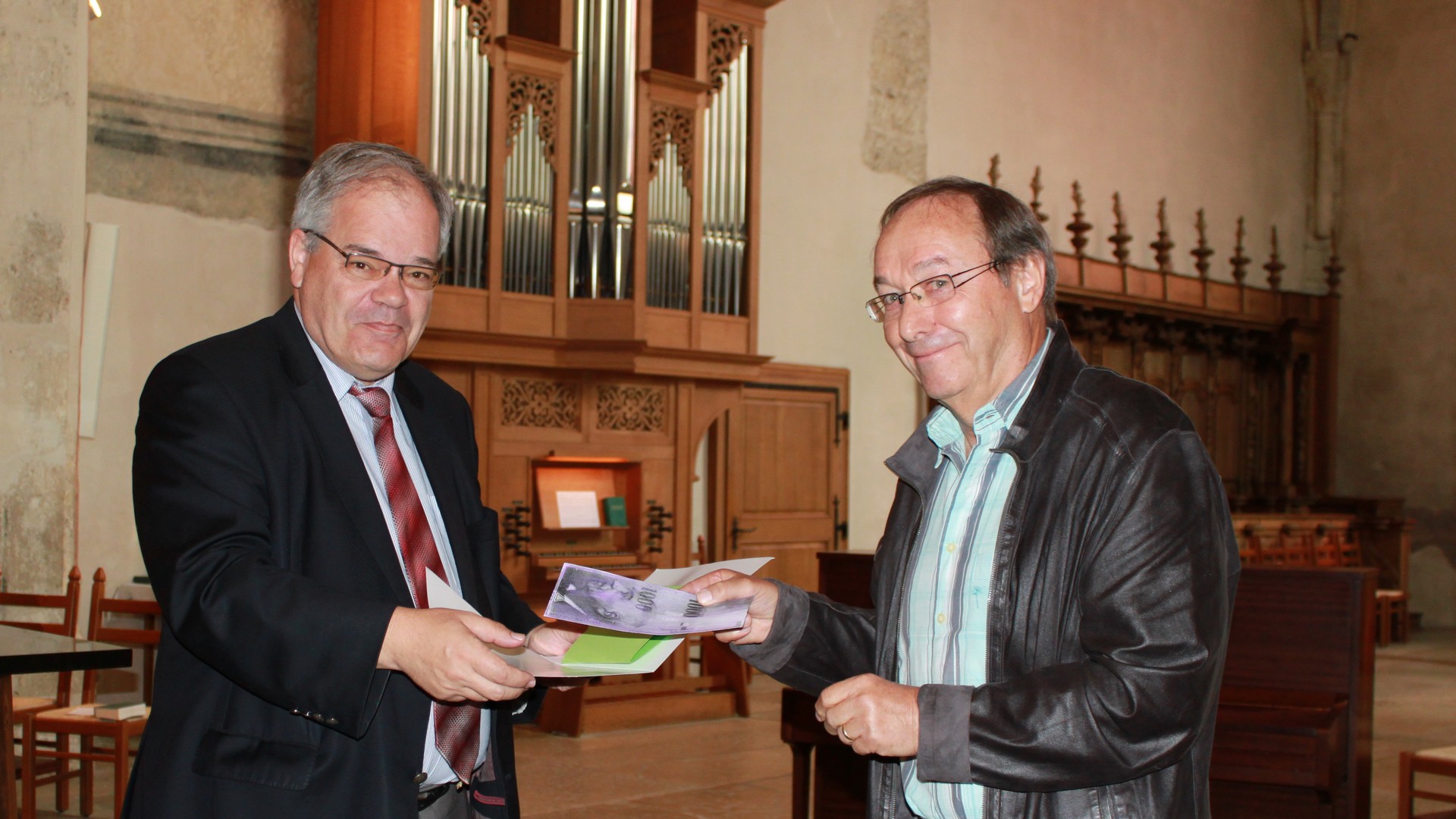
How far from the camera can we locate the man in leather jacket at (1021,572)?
1.60 m

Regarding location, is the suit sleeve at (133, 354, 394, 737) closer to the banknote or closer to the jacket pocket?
the jacket pocket

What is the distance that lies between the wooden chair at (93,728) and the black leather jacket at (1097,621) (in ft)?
11.4

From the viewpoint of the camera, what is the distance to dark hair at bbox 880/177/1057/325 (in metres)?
1.85

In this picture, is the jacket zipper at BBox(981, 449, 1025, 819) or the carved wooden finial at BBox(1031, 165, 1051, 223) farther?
the carved wooden finial at BBox(1031, 165, 1051, 223)

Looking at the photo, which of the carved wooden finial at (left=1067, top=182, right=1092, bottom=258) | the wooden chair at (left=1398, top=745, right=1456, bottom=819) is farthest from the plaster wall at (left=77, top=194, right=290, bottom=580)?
the carved wooden finial at (left=1067, top=182, right=1092, bottom=258)

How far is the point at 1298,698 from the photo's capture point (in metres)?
3.51

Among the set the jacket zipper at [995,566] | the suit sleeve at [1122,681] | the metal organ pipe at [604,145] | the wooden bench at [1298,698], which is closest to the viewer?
the suit sleeve at [1122,681]

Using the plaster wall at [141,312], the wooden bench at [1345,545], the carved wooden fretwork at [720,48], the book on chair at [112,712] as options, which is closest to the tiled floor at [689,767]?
the book on chair at [112,712]

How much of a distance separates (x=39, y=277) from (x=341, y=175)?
171 inches

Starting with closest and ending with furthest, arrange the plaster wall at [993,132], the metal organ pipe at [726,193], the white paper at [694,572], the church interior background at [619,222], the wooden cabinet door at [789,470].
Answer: the white paper at [694,572] → the church interior background at [619,222] → the metal organ pipe at [726,193] → the wooden cabinet door at [789,470] → the plaster wall at [993,132]

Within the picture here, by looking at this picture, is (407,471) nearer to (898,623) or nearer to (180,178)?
(898,623)

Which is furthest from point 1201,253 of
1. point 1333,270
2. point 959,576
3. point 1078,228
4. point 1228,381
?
point 959,576

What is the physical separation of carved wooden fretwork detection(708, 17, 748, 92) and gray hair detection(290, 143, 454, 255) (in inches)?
251

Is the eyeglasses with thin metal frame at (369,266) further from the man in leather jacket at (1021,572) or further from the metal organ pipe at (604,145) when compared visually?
the metal organ pipe at (604,145)
